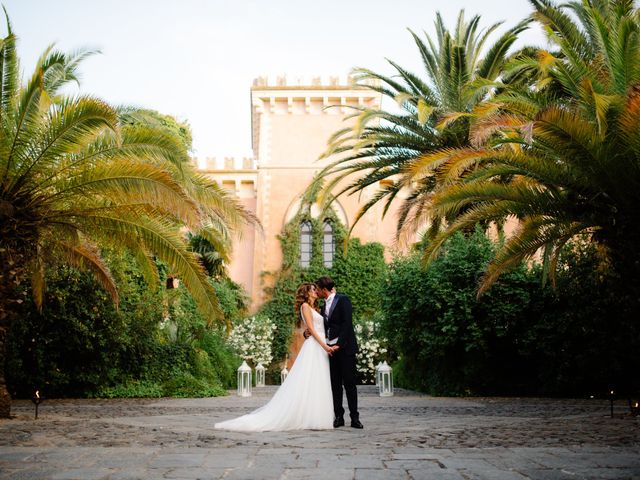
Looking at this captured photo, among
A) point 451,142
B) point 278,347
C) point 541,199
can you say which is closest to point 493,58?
point 451,142

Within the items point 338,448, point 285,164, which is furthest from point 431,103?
point 285,164

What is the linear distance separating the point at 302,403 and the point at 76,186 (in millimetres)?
4235

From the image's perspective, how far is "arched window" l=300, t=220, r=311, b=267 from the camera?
2650cm

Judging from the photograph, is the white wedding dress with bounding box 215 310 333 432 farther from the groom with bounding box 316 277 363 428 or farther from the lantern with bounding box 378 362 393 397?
the lantern with bounding box 378 362 393 397

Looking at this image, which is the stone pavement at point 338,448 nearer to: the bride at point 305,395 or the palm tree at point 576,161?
the bride at point 305,395

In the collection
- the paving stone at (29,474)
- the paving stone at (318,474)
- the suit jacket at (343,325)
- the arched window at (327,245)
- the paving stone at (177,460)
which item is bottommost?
the paving stone at (318,474)

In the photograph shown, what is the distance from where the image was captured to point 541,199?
8.44 meters

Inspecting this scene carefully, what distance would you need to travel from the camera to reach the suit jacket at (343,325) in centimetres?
741

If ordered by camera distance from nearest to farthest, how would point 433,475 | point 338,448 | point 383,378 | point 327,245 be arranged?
point 433,475
point 338,448
point 383,378
point 327,245

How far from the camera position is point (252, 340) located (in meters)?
21.3

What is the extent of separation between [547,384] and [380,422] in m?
6.53

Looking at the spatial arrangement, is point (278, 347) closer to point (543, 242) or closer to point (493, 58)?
point (493, 58)

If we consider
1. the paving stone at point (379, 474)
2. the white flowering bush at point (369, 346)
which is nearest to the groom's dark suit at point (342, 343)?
the paving stone at point (379, 474)

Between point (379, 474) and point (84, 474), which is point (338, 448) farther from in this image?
point (84, 474)
